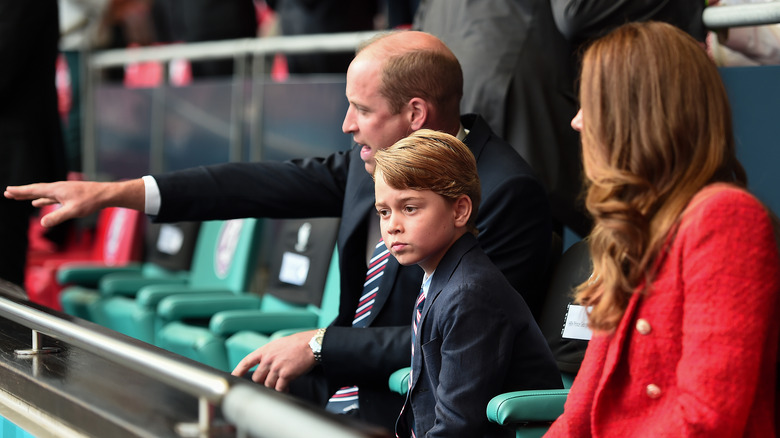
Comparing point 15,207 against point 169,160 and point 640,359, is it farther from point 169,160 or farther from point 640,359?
point 640,359

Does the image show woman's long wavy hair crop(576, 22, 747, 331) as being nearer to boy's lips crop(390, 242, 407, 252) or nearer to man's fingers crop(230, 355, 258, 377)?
boy's lips crop(390, 242, 407, 252)

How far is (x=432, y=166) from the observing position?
187 cm

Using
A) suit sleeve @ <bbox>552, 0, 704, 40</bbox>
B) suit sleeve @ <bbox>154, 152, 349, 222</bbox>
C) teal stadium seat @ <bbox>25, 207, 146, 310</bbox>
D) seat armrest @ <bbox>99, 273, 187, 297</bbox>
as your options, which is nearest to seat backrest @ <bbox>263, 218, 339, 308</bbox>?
seat armrest @ <bbox>99, 273, 187, 297</bbox>

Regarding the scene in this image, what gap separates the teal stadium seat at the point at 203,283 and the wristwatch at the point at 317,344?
167 cm

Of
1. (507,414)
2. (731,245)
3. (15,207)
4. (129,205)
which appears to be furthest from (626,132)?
(15,207)

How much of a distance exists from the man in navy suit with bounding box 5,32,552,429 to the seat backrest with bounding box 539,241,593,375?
0.17ft

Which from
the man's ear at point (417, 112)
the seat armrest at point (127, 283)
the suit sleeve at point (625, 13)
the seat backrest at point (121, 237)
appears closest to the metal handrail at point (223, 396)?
the man's ear at point (417, 112)

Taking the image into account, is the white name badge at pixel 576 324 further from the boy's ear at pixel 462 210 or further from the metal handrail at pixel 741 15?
the metal handrail at pixel 741 15

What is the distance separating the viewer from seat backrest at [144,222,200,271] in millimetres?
4703

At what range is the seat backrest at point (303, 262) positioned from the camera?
366 cm

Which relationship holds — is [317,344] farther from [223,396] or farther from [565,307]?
[223,396]

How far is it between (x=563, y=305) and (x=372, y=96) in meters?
0.70

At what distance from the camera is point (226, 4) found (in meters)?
5.55

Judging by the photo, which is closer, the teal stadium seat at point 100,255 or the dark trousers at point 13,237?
the dark trousers at point 13,237
